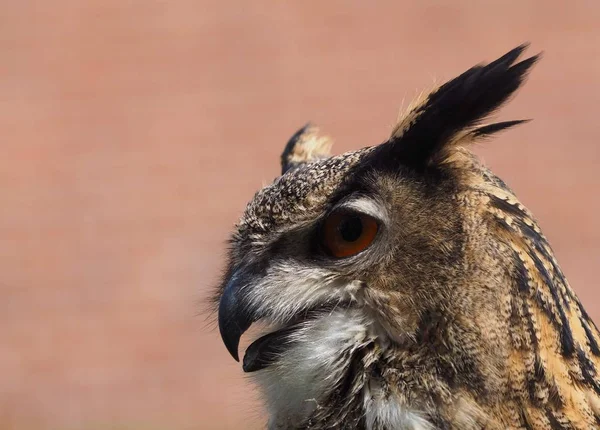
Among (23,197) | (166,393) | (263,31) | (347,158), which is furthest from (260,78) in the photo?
(347,158)

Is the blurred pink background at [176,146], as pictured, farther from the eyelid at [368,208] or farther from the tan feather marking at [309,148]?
the eyelid at [368,208]

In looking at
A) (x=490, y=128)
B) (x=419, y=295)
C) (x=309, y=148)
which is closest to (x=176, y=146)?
(x=309, y=148)

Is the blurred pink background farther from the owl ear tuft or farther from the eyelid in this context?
the eyelid

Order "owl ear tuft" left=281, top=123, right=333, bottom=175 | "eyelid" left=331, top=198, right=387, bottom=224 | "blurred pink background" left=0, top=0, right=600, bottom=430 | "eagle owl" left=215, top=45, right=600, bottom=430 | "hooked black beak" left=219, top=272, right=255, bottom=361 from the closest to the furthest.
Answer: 1. "eagle owl" left=215, top=45, right=600, bottom=430
2. "eyelid" left=331, top=198, right=387, bottom=224
3. "hooked black beak" left=219, top=272, right=255, bottom=361
4. "owl ear tuft" left=281, top=123, right=333, bottom=175
5. "blurred pink background" left=0, top=0, right=600, bottom=430

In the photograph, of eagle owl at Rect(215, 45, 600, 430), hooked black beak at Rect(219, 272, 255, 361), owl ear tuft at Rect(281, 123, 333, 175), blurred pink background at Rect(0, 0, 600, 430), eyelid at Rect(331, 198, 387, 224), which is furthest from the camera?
blurred pink background at Rect(0, 0, 600, 430)

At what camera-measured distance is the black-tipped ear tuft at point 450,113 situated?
7.60ft

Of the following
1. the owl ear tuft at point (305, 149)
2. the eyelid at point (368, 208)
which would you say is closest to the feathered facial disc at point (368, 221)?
the eyelid at point (368, 208)

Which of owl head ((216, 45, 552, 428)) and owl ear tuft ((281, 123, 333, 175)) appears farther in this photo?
owl ear tuft ((281, 123, 333, 175))

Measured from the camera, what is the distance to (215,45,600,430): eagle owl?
219 cm

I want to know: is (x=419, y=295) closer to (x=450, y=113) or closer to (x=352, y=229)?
(x=352, y=229)

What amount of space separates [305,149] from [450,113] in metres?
0.82

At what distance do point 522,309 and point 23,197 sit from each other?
30.0 feet

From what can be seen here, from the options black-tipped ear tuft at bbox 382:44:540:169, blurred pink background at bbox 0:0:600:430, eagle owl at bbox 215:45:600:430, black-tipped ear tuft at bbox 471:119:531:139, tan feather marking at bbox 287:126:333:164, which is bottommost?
eagle owl at bbox 215:45:600:430

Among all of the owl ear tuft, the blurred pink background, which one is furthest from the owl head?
the blurred pink background
